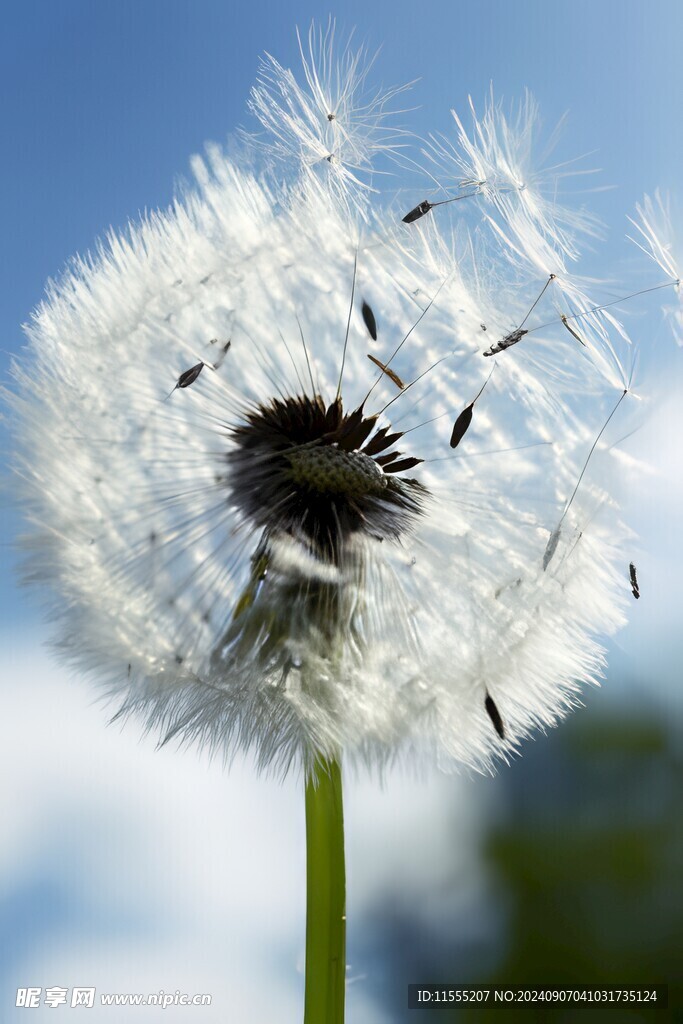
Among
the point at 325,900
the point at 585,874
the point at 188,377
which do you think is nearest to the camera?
the point at 325,900

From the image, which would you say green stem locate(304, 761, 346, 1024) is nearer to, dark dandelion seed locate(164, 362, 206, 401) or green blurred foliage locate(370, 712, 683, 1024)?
dark dandelion seed locate(164, 362, 206, 401)

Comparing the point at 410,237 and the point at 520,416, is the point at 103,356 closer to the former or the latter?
the point at 410,237

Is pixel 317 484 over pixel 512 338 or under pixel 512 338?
under

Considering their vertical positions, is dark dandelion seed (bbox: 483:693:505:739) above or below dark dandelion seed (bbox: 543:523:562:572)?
below

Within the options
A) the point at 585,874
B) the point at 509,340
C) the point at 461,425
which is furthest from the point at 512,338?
the point at 585,874

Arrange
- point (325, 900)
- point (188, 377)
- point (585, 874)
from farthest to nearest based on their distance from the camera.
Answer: point (585, 874)
point (188, 377)
point (325, 900)

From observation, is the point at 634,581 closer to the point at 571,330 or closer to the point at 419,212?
the point at 571,330

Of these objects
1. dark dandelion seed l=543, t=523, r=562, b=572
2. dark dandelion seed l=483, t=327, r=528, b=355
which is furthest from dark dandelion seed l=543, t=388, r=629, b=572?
dark dandelion seed l=483, t=327, r=528, b=355
